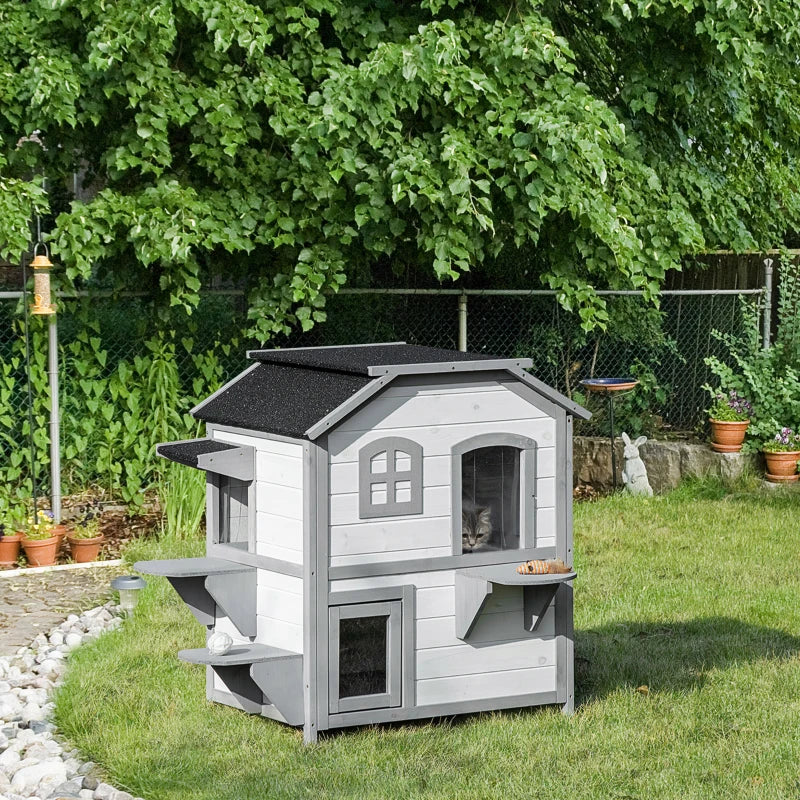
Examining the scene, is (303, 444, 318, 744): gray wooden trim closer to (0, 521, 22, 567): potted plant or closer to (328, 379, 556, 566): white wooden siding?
(328, 379, 556, 566): white wooden siding

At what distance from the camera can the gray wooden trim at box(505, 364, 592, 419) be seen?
5133 mm

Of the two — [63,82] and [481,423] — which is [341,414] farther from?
[63,82]

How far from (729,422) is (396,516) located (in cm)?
631

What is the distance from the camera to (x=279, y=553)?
16.3 feet

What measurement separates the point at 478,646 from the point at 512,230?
447 centimetres

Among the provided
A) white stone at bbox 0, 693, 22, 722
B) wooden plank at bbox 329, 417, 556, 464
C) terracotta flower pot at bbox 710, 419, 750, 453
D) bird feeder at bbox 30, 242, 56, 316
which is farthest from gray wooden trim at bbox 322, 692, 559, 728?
terracotta flower pot at bbox 710, 419, 750, 453

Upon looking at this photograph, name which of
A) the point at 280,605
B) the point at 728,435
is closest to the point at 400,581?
the point at 280,605

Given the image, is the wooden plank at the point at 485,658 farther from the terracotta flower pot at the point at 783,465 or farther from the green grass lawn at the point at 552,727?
the terracotta flower pot at the point at 783,465

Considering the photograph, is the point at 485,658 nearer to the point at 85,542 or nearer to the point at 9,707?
the point at 9,707

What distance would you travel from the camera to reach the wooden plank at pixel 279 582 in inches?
193

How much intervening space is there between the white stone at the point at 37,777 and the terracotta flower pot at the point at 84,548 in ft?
11.5

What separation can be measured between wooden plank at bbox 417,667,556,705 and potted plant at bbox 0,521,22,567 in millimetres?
3859

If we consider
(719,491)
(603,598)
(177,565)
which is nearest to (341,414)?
(177,565)

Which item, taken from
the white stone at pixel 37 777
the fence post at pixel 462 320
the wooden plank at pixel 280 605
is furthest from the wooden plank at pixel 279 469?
the fence post at pixel 462 320
